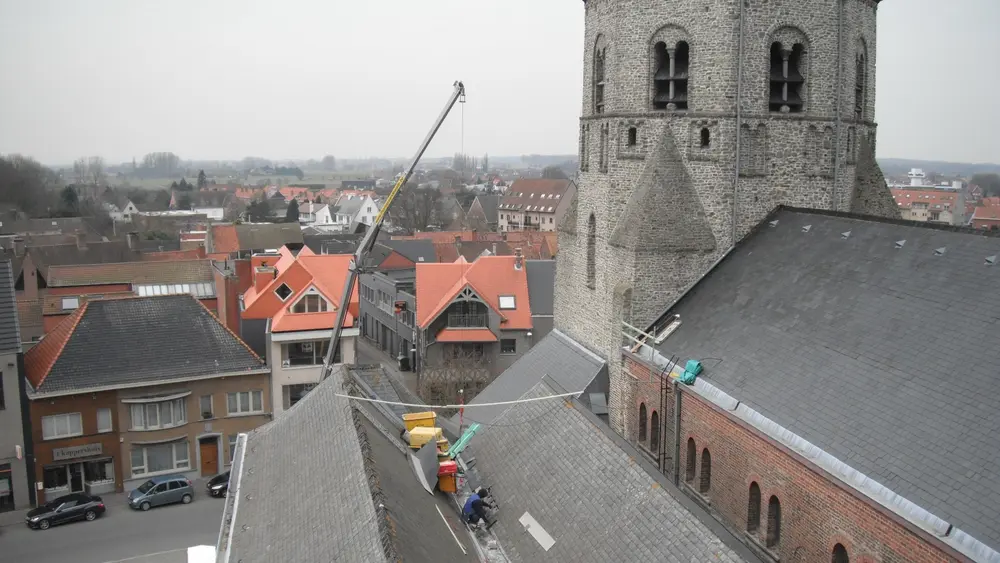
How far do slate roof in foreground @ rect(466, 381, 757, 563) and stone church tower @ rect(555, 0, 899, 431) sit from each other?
7688mm

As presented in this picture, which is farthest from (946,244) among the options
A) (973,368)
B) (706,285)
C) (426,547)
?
(426,547)

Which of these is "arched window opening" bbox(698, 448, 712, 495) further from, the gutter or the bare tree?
the bare tree

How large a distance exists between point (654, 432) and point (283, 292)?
22.3 meters

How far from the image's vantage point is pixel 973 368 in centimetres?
1418

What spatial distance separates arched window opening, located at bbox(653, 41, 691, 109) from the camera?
25.3 metres

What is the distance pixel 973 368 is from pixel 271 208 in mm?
165661

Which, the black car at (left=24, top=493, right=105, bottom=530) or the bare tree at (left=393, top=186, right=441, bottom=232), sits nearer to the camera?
the black car at (left=24, top=493, right=105, bottom=530)

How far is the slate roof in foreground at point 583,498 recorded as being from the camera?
479 inches

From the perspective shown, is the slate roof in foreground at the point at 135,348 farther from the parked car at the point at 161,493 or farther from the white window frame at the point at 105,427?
the parked car at the point at 161,493

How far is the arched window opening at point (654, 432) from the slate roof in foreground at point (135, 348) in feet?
63.5

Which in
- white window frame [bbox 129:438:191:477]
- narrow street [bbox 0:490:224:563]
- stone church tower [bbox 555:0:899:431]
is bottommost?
narrow street [bbox 0:490:224:563]

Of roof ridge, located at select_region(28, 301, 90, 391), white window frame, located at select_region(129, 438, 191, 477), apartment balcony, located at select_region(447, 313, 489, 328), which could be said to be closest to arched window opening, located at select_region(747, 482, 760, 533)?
white window frame, located at select_region(129, 438, 191, 477)

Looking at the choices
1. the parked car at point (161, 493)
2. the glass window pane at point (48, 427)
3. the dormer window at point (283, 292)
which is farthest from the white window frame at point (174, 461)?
the dormer window at point (283, 292)

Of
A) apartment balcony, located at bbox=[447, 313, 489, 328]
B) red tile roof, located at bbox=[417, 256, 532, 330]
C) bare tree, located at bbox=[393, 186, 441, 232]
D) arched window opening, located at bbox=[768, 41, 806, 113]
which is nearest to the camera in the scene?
arched window opening, located at bbox=[768, 41, 806, 113]
